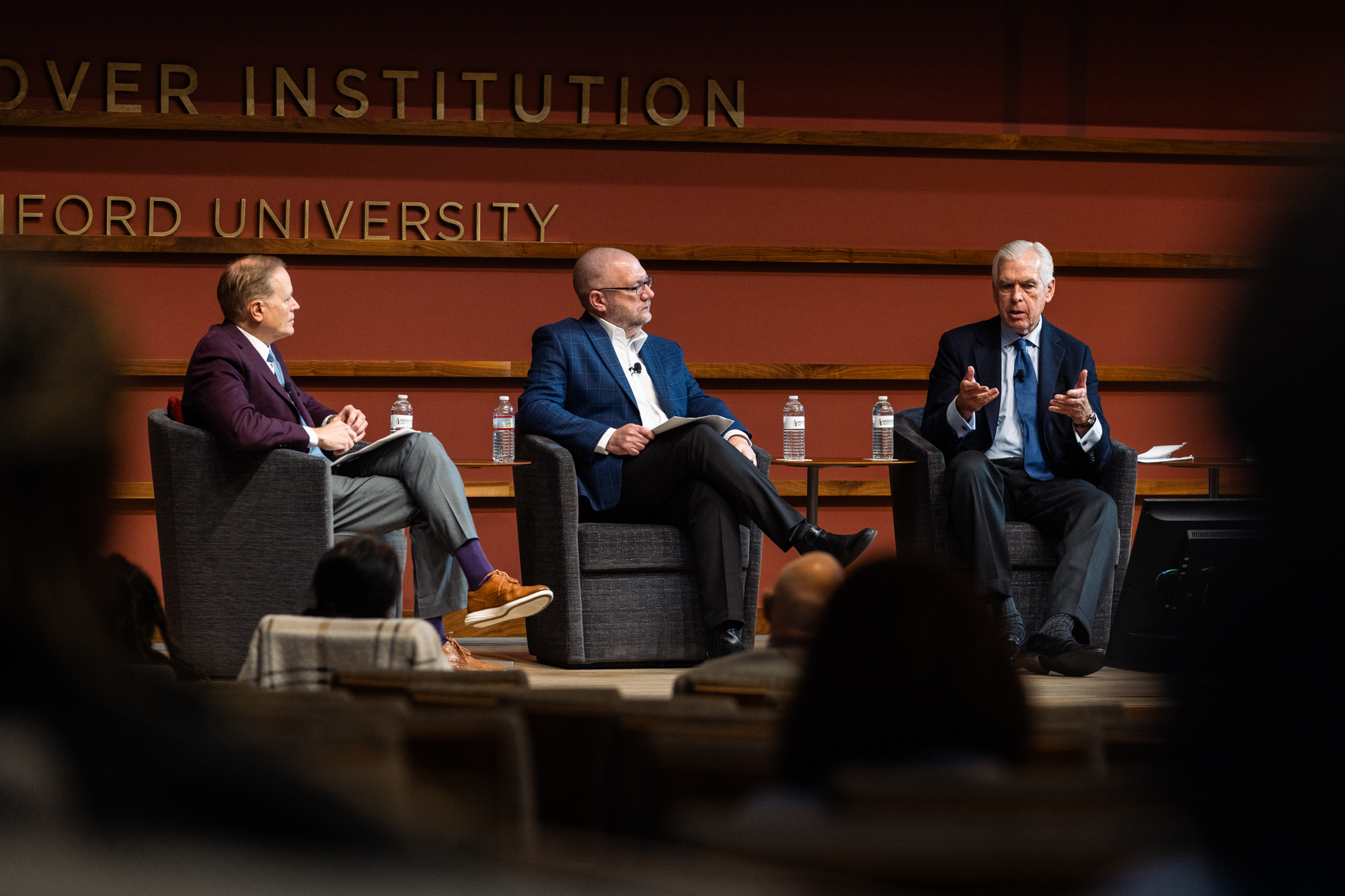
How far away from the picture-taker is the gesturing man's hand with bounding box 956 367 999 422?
3.62m

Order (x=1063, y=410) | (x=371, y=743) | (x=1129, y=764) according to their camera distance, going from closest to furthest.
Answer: (x=371, y=743)
(x=1129, y=764)
(x=1063, y=410)

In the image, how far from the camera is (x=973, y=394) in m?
3.64

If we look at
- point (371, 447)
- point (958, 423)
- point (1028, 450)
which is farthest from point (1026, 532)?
point (371, 447)

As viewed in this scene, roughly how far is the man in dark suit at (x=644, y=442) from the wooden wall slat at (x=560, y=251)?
3.28 feet

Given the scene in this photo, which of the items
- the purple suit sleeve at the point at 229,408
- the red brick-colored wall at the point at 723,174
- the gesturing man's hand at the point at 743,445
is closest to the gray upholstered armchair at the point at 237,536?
the purple suit sleeve at the point at 229,408

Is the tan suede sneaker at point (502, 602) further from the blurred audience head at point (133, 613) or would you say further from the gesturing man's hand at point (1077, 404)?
the blurred audience head at point (133, 613)

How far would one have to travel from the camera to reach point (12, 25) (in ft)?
15.4

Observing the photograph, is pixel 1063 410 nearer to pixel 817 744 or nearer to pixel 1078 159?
pixel 1078 159

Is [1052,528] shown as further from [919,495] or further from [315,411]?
[315,411]

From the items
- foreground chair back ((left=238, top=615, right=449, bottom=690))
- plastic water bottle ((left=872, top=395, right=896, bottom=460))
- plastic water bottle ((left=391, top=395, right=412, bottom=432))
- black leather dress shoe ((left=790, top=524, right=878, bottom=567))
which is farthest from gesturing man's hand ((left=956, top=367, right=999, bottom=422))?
foreground chair back ((left=238, top=615, right=449, bottom=690))

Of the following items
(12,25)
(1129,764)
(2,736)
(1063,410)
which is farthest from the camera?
(12,25)

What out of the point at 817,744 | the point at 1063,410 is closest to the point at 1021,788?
the point at 817,744

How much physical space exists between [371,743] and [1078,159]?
17.1 ft

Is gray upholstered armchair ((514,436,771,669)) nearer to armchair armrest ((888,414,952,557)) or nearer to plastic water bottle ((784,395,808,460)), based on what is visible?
armchair armrest ((888,414,952,557))
